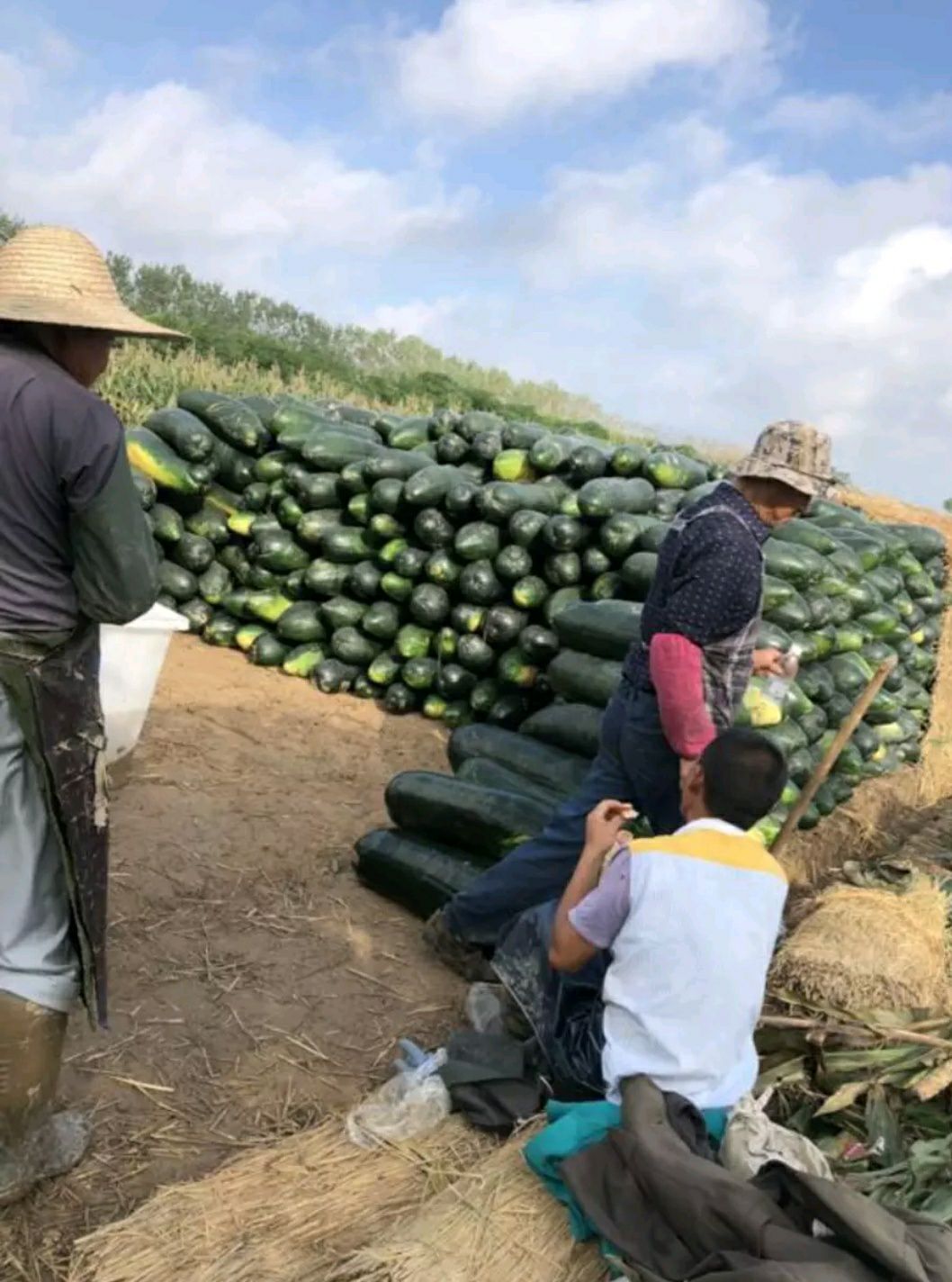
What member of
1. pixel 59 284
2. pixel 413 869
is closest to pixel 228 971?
pixel 413 869

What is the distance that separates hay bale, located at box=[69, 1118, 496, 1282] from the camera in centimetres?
250

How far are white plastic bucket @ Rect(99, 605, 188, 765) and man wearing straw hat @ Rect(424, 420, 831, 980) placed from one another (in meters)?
2.13

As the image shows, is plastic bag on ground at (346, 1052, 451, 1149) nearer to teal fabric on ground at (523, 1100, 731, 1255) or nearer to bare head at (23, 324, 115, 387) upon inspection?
teal fabric on ground at (523, 1100, 731, 1255)

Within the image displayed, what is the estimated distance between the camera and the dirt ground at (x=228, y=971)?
3404 mm

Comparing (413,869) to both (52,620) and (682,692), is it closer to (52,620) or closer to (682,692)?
(682,692)

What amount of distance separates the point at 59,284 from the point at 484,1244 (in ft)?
7.90

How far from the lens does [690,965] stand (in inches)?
106

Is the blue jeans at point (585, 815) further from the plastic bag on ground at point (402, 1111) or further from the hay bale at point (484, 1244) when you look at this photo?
the hay bale at point (484, 1244)

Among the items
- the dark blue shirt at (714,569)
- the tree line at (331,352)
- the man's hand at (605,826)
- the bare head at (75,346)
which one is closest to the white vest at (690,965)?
the man's hand at (605,826)

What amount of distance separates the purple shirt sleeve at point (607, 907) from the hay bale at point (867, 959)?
97 centimetres

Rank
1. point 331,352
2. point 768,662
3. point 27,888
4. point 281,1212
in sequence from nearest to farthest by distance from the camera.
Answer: point 281,1212, point 27,888, point 768,662, point 331,352

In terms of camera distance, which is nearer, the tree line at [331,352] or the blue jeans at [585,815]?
the blue jeans at [585,815]

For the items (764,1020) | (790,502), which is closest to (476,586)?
(790,502)

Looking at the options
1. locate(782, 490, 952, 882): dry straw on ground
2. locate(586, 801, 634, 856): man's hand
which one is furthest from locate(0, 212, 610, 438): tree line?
locate(586, 801, 634, 856): man's hand
